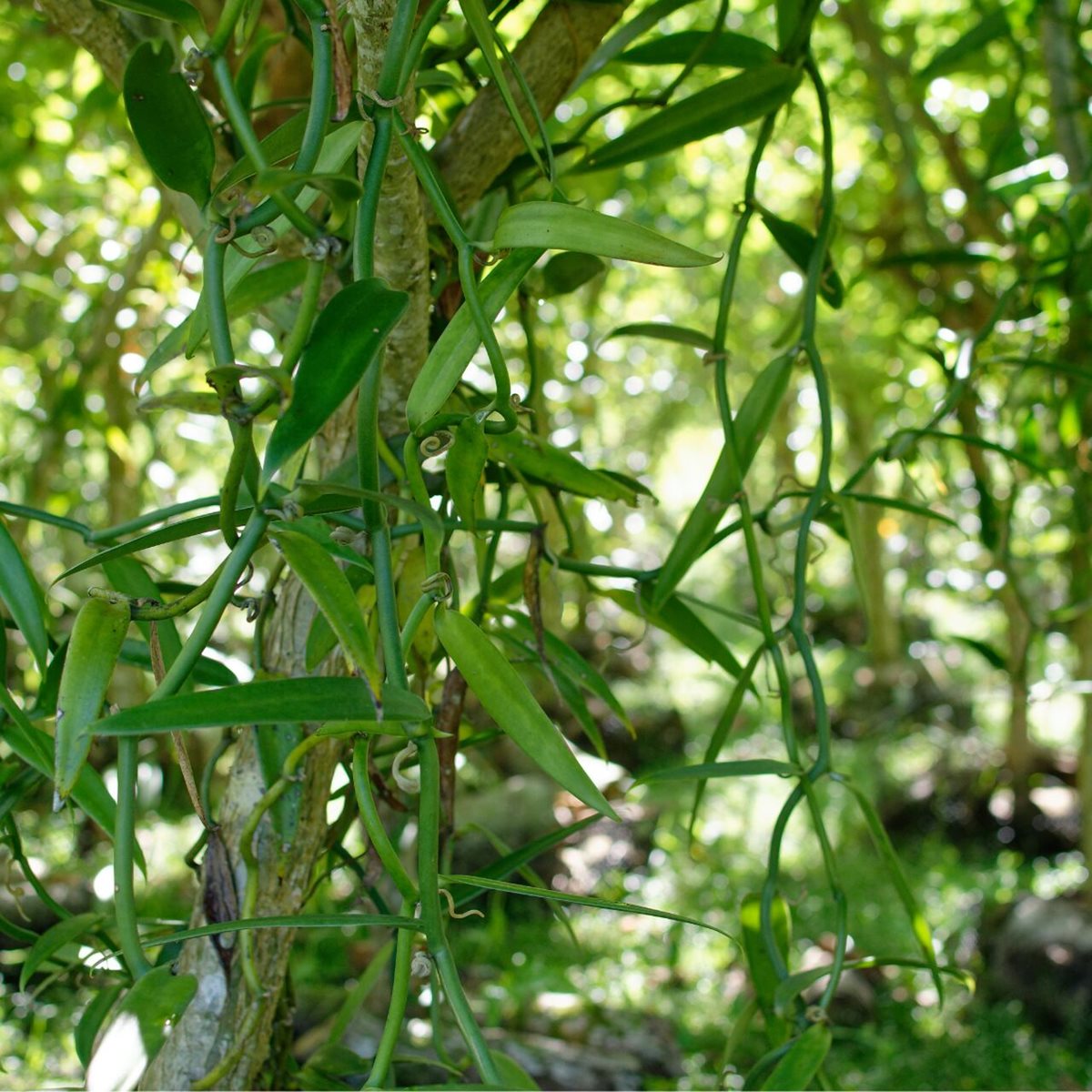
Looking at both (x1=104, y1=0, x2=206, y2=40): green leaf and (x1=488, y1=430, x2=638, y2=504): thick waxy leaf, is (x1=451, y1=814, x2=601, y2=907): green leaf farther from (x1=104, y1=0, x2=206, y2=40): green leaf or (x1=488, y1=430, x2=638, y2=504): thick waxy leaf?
(x1=104, y1=0, x2=206, y2=40): green leaf

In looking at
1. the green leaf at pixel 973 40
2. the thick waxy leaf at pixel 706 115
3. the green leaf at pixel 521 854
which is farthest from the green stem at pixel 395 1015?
the green leaf at pixel 973 40

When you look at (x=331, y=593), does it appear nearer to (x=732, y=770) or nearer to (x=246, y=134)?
(x=246, y=134)

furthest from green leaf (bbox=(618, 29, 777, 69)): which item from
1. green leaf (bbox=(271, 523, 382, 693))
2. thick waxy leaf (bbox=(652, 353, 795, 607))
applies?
green leaf (bbox=(271, 523, 382, 693))

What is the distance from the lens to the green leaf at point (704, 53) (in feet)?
1.65

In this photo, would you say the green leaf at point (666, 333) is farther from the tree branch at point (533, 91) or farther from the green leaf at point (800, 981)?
the green leaf at point (800, 981)

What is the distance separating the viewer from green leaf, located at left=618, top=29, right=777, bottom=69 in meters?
0.50

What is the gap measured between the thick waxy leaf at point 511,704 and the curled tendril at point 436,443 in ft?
0.16

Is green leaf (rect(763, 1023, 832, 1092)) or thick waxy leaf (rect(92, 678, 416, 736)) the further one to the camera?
green leaf (rect(763, 1023, 832, 1092))

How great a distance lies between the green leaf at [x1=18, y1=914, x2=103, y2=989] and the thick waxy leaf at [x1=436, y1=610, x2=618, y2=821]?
22 cm

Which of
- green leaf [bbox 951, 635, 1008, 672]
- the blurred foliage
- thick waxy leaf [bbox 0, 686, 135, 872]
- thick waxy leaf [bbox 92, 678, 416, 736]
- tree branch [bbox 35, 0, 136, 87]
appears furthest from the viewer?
the blurred foliage

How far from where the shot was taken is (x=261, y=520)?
0.79 feet

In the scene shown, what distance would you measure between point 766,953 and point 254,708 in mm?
315

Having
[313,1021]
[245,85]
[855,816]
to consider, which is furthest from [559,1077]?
[855,816]

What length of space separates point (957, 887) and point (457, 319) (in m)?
2.07
